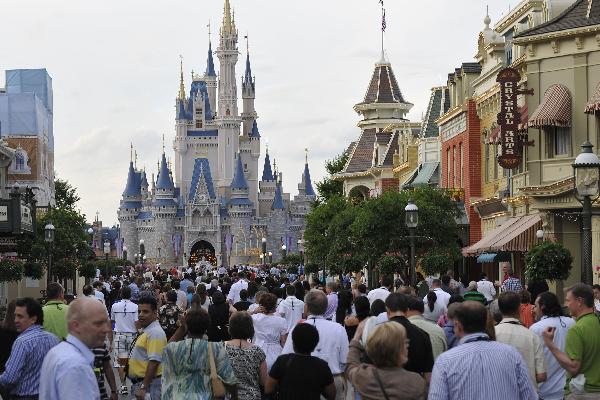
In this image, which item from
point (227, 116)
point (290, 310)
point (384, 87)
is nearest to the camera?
point (290, 310)

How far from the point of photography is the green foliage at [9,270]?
39.5 meters

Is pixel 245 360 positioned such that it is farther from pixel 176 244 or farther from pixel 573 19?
pixel 176 244

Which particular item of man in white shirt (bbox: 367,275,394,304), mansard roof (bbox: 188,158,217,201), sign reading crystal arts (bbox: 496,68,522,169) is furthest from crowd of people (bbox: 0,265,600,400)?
mansard roof (bbox: 188,158,217,201)

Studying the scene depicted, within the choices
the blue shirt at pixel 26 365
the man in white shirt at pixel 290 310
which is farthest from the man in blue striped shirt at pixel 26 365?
the man in white shirt at pixel 290 310

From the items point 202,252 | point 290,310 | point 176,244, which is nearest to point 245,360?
point 290,310

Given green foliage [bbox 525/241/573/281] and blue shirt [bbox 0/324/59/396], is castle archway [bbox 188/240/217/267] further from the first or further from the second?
blue shirt [bbox 0/324/59/396]

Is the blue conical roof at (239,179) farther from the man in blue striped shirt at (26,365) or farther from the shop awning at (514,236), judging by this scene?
the man in blue striped shirt at (26,365)

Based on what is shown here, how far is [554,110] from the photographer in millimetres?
30734

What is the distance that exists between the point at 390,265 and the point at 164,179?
14963 cm

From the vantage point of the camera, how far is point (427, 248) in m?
41.2

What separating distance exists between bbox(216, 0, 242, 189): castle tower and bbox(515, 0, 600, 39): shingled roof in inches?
6297

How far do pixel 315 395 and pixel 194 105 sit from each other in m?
189

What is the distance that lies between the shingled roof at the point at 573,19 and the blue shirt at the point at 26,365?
21769 millimetres

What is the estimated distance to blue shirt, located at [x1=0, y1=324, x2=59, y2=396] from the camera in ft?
35.6
